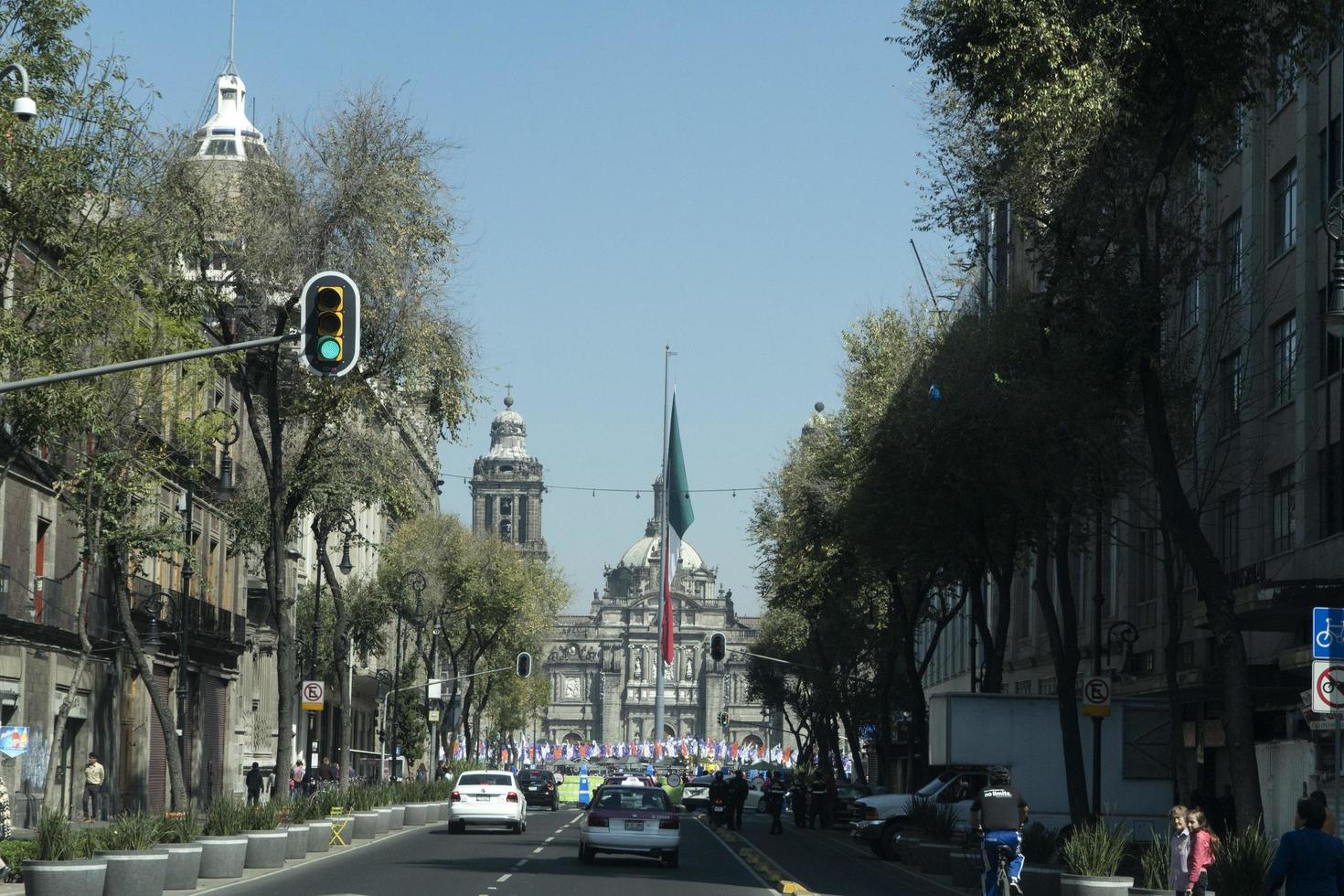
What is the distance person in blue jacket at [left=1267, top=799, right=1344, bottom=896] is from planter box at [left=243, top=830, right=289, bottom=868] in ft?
56.7

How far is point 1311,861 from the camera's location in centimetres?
1365

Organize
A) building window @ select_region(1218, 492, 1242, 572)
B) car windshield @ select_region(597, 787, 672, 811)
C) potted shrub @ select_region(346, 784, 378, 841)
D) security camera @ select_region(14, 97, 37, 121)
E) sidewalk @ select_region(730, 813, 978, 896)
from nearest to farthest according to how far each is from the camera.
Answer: security camera @ select_region(14, 97, 37, 121), sidewalk @ select_region(730, 813, 978, 896), car windshield @ select_region(597, 787, 672, 811), building window @ select_region(1218, 492, 1242, 572), potted shrub @ select_region(346, 784, 378, 841)

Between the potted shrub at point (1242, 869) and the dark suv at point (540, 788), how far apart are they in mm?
49730

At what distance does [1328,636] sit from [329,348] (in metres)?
9.72

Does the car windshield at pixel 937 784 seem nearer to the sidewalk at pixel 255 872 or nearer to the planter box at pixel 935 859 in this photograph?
the planter box at pixel 935 859

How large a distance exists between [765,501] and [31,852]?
139 ft

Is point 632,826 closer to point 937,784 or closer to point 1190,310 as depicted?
point 937,784

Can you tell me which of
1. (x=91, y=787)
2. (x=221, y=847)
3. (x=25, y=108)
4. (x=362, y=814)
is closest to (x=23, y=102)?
(x=25, y=108)

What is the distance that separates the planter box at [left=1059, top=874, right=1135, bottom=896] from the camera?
834 inches

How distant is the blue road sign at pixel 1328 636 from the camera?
17406mm

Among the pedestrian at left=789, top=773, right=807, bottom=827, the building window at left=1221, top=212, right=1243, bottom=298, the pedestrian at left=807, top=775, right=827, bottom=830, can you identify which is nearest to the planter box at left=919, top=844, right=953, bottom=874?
the building window at left=1221, top=212, right=1243, bottom=298

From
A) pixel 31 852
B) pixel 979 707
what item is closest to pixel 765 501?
pixel 979 707

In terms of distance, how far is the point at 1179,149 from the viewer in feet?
87.2

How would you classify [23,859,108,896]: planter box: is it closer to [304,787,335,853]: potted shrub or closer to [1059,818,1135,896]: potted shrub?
[1059,818,1135,896]: potted shrub
